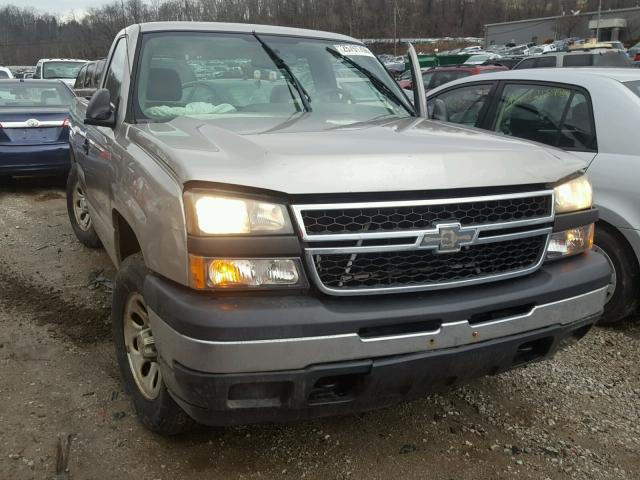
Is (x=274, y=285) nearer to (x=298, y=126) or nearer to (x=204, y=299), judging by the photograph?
(x=204, y=299)

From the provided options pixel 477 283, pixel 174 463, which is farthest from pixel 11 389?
pixel 477 283

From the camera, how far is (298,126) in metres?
2.91

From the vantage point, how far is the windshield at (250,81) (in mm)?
3369

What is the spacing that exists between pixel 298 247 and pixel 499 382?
73.1 inches

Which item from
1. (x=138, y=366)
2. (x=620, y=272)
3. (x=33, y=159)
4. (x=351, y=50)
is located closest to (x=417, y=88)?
A: (x=351, y=50)

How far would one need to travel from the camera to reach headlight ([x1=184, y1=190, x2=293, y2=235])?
6.89ft

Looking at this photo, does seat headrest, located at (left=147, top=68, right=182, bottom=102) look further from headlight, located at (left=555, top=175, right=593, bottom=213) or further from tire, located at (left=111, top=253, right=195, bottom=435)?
headlight, located at (left=555, top=175, right=593, bottom=213)

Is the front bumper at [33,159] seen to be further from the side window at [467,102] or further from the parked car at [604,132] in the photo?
the parked car at [604,132]

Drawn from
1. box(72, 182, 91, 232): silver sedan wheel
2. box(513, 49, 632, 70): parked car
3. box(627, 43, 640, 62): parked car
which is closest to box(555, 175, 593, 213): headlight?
box(72, 182, 91, 232): silver sedan wheel

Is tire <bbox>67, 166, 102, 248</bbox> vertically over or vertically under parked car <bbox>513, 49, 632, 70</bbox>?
under

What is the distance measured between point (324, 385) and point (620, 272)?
2.72 metres

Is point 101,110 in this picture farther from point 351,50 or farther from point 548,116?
point 548,116

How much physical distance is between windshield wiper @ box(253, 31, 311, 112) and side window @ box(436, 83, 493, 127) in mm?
2192

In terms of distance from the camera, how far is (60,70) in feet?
61.6
